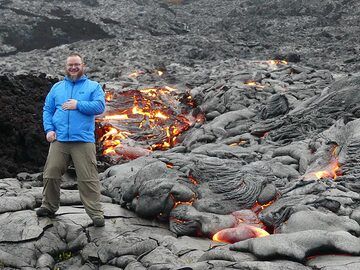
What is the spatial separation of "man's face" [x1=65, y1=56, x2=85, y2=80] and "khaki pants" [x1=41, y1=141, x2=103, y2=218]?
1.21 m

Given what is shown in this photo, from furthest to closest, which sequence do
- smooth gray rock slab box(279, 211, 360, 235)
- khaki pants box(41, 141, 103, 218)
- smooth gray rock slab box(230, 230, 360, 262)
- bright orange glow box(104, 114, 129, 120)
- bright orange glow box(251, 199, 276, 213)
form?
bright orange glow box(104, 114, 129, 120) → bright orange glow box(251, 199, 276, 213) → khaki pants box(41, 141, 103, 218) → smooth gray rock slab box(279, 211, 360, 235) → smooth gray rock slab box(230, 230, 360, 262)

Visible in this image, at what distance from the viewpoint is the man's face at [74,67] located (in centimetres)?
807

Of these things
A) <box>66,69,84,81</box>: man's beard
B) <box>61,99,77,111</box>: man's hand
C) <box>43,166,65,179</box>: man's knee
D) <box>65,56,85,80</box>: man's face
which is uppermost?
<box>65,56,85,80</box>: man's face

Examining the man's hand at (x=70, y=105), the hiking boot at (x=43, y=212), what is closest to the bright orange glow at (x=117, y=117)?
the hiking boot at (x=43, y=212)

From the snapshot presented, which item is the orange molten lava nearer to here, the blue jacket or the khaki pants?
the khaki pants

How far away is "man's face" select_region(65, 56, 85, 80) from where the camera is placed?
807 cm

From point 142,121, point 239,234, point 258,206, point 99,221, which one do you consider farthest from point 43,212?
point 142,121

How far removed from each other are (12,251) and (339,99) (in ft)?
36.4

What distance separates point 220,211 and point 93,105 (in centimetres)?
343

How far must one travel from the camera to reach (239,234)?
328 inches

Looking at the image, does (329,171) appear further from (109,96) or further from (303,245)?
(109,96)

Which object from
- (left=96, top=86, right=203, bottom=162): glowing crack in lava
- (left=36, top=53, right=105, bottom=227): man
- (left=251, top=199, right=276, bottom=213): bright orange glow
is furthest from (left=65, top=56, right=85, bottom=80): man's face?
(left=96, top=86, right=203, bottom=162): glowing crack in lava

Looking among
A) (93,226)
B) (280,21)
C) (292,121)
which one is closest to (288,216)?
(93,226)

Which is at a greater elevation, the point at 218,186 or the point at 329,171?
the point at 329,171
